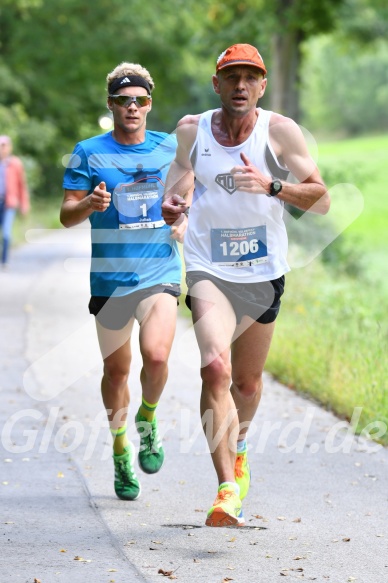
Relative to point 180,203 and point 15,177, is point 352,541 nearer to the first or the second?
point 180,203

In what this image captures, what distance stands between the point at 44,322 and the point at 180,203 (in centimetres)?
772

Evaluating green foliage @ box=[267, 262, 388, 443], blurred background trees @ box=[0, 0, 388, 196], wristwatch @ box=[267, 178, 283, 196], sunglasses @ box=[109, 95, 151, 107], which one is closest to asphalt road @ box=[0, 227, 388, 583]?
green foliage @ box=[267, 262, 388, 443]

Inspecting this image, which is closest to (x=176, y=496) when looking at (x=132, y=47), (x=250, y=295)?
(x=250, y=295)

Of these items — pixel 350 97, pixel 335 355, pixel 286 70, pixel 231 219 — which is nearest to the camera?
pixel 231 219

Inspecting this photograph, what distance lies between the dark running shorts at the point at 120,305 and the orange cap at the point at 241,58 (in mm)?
1219

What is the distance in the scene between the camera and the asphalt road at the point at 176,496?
199 inches

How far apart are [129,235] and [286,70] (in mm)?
18487

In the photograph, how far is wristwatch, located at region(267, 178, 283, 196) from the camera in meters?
5.29

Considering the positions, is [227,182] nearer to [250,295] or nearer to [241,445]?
[250,295]

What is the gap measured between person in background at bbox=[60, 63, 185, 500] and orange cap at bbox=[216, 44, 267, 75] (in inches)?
30.2

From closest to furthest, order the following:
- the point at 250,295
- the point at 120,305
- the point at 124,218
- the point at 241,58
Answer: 1. the point at 241,58
2. the point at 250,295
3. the point at 124,218
4. the point at 120,305

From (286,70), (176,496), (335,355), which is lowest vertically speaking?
(176,496)

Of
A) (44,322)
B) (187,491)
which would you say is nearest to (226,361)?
(187,491)

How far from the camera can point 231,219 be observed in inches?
220
